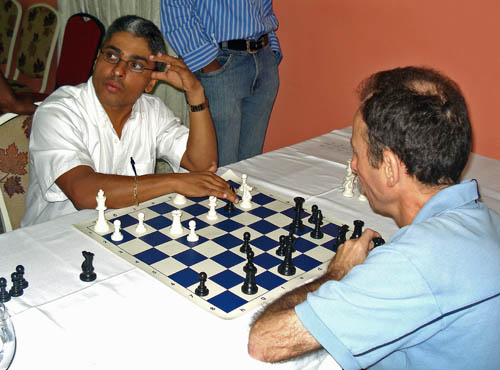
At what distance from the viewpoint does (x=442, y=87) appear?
127 centimetres

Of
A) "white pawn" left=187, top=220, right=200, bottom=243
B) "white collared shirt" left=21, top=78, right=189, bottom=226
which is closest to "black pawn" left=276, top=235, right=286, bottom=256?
"white pawn" left=187, top=220, right=200, bottom=243

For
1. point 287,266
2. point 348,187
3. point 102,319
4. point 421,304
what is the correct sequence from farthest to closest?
point 348,187 < point 287,266 < point 102,319 < point 421,304

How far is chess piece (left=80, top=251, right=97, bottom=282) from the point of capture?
1.49m

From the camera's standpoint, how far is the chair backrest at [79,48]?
14.0 ft

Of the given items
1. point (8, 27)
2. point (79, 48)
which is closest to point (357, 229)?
point (79, 48)

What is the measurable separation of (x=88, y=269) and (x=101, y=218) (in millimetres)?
322

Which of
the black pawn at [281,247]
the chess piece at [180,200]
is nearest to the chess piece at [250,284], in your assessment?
the black pawn at [281,247]

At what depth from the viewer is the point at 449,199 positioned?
4.14ft

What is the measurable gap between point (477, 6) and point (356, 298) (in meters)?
2.47

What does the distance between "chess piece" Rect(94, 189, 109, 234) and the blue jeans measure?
4.79 ft

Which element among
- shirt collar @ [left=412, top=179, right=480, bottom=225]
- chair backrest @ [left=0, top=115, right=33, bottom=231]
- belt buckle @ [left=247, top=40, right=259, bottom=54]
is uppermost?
belt buckle @ [left=247, top=40, right=259, bottom=54]

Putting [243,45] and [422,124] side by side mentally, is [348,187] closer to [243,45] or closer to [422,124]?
[422,124]

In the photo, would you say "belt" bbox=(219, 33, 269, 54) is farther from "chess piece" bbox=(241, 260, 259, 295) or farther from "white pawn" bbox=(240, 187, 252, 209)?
"chess piece" bbox=(241, 260, 259, 295)

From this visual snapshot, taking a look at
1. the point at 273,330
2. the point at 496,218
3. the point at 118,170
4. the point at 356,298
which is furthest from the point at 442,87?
the point at 118,170
